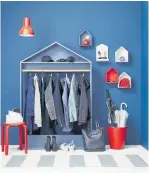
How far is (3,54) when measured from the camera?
205 inches

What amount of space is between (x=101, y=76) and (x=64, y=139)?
1151 millimetres

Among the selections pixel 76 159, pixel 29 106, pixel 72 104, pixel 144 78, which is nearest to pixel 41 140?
pixel 29 106

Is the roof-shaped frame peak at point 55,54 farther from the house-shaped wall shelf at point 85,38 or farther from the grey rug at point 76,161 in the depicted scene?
the grey rug at point 76,161

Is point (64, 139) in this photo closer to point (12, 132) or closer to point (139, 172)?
point (12, 132)

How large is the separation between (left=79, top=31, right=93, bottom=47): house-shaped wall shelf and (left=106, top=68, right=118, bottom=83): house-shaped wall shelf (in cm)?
53

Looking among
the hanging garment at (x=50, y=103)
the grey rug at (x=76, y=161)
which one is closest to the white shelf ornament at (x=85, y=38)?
the hanging garment at (x=50, y=103)

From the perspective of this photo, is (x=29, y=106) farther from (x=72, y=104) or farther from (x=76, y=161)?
(x=76, y=161)

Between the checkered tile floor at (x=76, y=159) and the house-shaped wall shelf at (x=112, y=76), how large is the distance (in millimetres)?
Result: 1092

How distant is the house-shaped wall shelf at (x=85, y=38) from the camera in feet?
16.9

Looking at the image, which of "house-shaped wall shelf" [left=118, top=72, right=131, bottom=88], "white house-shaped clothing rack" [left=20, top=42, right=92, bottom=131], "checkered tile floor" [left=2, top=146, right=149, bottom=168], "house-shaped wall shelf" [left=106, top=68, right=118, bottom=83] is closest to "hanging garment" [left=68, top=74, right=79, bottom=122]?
"white house-shaped clothing rack" [left=20, top=42, right=92, bottom=131]

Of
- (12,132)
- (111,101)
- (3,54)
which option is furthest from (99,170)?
(3,54)

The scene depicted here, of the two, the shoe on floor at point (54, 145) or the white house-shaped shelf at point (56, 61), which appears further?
the white house-shaped shelf at point (56, 61)

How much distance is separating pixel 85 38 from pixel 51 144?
67.7 inches

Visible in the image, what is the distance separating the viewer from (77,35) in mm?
5227
